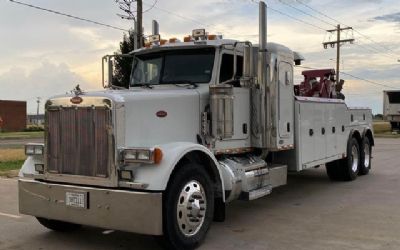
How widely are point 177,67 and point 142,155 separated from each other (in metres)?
2.36

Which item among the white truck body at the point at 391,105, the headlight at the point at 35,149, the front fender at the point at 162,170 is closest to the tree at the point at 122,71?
the headlight at the point at 35,149

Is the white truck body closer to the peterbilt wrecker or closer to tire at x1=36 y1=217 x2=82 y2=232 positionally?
the peterbilt wrecker

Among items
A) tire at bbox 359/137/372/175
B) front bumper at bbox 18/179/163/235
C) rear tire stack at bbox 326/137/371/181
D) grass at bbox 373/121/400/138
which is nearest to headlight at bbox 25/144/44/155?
front bumper at bbox 18/179/163/235

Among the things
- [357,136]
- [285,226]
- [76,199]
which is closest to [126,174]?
[76,199]

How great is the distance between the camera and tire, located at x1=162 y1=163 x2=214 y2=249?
5754 millimetres

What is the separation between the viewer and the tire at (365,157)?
1291 cm

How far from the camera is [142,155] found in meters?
5.62

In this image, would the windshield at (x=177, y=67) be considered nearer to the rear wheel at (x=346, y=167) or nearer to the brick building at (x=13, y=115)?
the rear wheel at (x=346, y=167)

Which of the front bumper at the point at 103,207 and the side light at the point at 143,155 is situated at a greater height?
the side light at the point at 143,155

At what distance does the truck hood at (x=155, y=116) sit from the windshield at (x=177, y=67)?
47 cm

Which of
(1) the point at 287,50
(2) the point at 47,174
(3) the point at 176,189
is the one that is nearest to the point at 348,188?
(1) the point at 287,50

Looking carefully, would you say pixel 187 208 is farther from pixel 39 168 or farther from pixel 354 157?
pixel 354 157

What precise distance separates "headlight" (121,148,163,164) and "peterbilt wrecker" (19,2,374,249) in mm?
11

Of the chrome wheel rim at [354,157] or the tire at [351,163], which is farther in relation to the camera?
the chrome wheel rim at [354,157]
